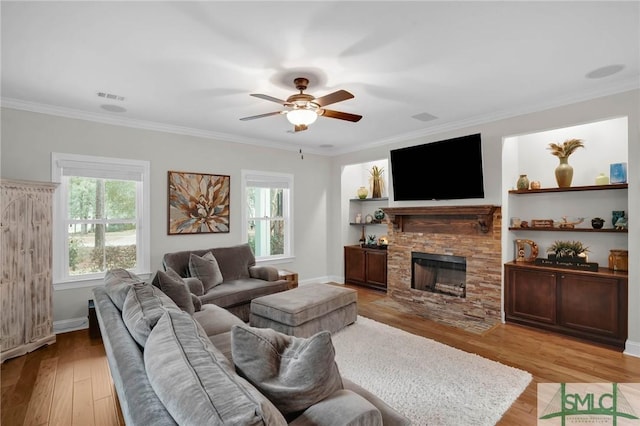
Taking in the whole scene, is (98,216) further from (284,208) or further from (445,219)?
(445,219)

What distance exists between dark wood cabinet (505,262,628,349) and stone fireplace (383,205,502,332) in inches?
9.1

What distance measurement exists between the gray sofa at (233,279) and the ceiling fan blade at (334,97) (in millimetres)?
2489

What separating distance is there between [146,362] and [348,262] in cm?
530

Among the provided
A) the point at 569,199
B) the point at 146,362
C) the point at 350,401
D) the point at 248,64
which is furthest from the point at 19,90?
the point at 569,199

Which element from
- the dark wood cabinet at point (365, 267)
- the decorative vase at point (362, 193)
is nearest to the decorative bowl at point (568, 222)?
the dark wood cabinet at point (365, 267)

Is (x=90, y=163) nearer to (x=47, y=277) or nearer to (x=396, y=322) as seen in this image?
(x=47, y=277)

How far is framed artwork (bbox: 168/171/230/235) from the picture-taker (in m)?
4.61

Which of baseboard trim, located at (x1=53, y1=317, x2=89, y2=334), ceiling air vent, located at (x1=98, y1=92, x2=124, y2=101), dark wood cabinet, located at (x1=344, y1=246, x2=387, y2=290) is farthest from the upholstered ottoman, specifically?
ceiling air vent, located at (x1=98, y1=92, x2=124, y2=101)

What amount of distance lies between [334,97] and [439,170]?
8.46 ft

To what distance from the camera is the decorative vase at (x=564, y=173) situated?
3.84 metres

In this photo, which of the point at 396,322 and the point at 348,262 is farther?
the point at 348,262

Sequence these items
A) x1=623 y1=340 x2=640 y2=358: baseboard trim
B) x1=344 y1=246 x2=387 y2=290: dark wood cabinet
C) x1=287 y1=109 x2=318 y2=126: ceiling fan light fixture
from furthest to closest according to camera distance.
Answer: x1=344 y1=246 x2=387 y2=290: dark wood cabinet < x1=623 y1=340 x2=640 y2=358: baseboard trim < x1=287 y1=109 x2=318 y2=126: ceiling fan light fixture

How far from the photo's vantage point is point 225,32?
223cm

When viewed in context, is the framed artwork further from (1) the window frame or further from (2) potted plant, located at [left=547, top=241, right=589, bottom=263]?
(2) potted plant, located at [left=547, top=241, right=589, bottom=263]
